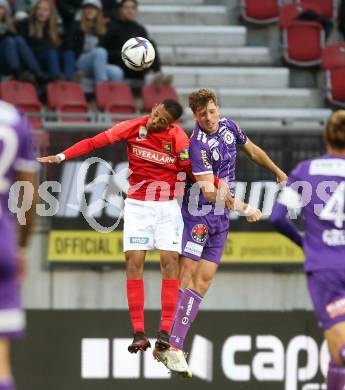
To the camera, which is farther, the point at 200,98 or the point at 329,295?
the point at 200,98

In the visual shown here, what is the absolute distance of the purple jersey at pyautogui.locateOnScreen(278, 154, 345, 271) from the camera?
365 inches

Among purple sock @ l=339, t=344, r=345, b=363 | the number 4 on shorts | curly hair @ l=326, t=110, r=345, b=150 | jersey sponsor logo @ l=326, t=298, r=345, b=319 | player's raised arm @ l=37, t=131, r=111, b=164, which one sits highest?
curly hair @ l=326, t=110, r=345, b=150

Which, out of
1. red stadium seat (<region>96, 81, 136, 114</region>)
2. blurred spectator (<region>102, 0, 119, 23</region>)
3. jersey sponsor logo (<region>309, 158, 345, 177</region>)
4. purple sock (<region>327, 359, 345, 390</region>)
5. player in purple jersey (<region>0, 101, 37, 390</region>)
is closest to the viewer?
player in purple jersey (<region>0, 101, 37, 390</region>)

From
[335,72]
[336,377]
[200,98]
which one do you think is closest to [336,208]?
[336,377]

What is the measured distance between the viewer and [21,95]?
16.7 metres

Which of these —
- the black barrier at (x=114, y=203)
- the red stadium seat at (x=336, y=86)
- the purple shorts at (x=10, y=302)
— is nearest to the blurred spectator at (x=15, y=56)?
the black barrier at (x=114, y=203)

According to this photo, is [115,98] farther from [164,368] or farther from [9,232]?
[9,232]

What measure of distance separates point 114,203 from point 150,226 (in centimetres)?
376

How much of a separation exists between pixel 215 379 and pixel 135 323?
10.8 feet

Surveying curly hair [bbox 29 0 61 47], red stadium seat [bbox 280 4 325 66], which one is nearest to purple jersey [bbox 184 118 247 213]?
curly hair [bbox 29 0 61 47]

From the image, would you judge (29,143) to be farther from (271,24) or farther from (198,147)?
(271,24)

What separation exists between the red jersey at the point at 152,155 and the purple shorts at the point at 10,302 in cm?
423

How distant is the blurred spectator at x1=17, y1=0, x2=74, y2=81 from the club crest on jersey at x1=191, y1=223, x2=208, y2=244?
584cm

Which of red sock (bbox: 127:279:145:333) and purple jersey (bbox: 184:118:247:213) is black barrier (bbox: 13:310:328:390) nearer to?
red sock (bbox: 127:279:145:333)
